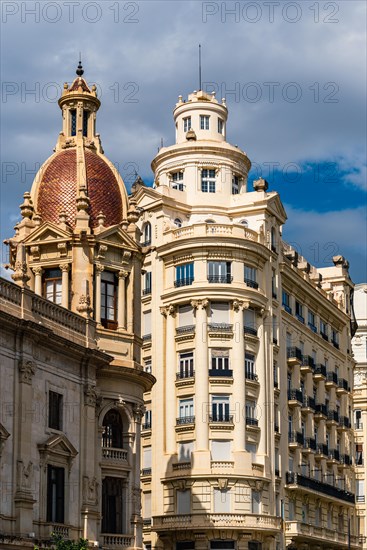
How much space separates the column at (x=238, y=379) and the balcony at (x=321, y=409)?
15150 mm

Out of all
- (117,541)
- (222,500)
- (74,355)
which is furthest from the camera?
(222,500)

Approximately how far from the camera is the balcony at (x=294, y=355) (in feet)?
272

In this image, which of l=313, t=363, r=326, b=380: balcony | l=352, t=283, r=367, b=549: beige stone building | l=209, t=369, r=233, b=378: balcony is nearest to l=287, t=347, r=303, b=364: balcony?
l=313, t=363, r=326, b=380: balcony

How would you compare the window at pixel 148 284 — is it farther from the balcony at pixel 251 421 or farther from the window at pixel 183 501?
the window at pixel 183 501

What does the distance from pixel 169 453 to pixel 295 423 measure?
1253cm

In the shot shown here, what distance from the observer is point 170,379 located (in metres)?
75.1

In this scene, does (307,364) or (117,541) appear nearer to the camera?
(117,541)

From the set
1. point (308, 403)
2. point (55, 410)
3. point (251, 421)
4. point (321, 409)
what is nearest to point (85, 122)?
point (55, 410)

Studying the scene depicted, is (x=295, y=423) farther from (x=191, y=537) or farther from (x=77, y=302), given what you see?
(x=77, y=302)

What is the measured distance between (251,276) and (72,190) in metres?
23.2

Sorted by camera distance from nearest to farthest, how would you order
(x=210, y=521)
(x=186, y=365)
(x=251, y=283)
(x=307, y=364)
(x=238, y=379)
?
1. (x=210, y=521)
2. (x=238, y=379)
3. (x=186, y=365)
4. (x=251, y=283)
5. (x=307, y=364)

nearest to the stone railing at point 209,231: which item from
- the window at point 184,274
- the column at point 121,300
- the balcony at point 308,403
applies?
the window at point 184,274

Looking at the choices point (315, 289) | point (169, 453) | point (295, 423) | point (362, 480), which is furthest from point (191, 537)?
point (362, 480)

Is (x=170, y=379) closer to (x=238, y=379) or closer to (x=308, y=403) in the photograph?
(x=238, y=379)
